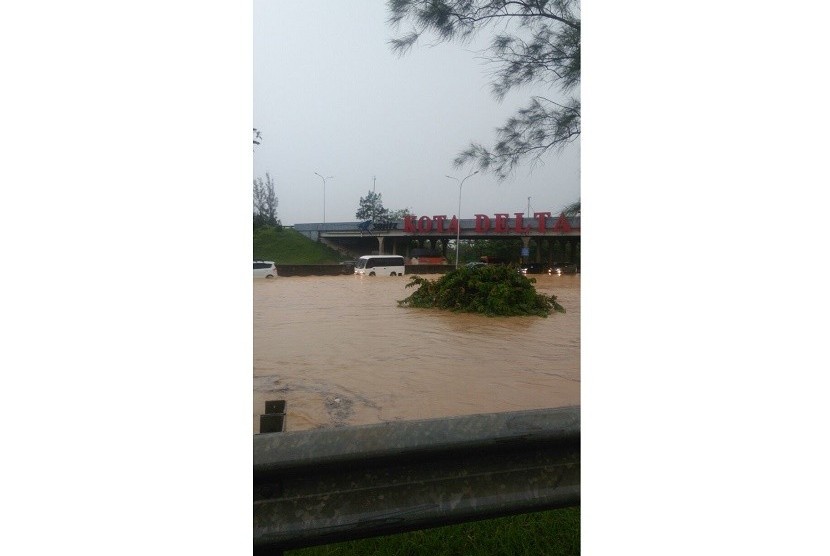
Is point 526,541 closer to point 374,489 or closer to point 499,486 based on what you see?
point 499,486

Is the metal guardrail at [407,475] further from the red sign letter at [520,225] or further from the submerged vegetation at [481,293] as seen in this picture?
the red sign letter at [520,225]

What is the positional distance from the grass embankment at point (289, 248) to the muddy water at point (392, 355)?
0.06m

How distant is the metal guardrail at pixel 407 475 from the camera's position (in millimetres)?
1037

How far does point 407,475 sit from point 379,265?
Result: 0.49 metres

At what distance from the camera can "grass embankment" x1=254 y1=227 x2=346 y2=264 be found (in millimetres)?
1164

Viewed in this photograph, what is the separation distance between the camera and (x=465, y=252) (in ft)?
4.17

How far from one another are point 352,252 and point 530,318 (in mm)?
→ 534

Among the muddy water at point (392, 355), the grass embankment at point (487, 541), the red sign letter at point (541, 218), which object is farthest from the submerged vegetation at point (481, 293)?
the grass embankment at point (487, 541)

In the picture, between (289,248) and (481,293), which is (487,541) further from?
(289,248)

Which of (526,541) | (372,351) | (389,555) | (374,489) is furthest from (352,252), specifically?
(526,541)

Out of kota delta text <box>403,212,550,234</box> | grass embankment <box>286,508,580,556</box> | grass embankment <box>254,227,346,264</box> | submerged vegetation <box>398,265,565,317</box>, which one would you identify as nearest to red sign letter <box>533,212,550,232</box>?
kota delta text <box>403,212,550,234</box>

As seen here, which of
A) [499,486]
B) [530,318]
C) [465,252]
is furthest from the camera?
[530,318]

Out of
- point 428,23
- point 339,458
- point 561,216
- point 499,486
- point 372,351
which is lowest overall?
point 499,486

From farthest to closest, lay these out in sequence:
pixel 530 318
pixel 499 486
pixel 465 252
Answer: pixel 530 318
pixel 465 252
pixel 499 486
